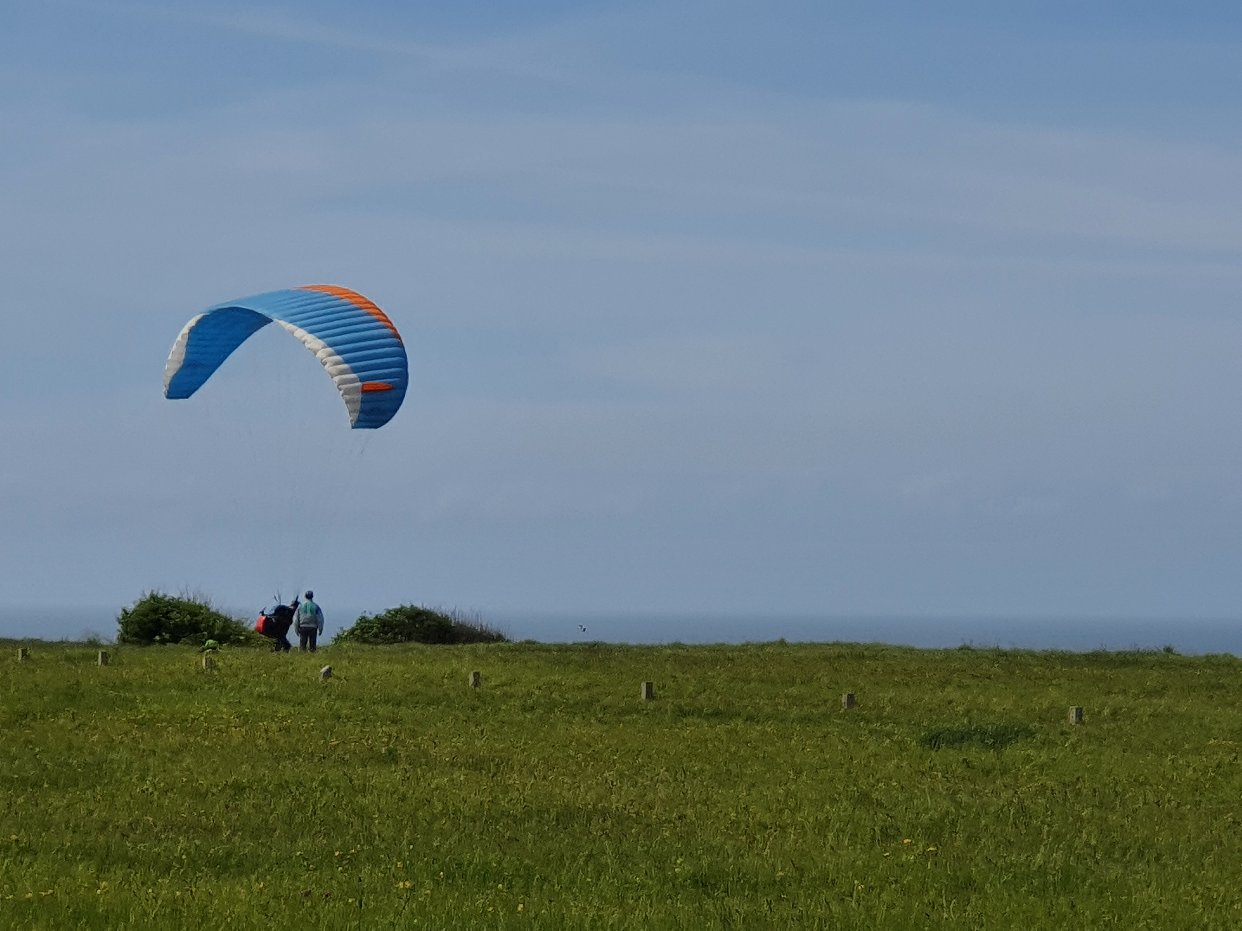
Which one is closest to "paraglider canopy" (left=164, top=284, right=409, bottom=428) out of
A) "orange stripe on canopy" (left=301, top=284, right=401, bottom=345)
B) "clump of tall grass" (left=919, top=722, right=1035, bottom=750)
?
"orange stripe on canopy" (left=301, top=284, right=401, bottom=345)

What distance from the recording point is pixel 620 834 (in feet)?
62.2

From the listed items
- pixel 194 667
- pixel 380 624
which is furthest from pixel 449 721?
pixel 380 624

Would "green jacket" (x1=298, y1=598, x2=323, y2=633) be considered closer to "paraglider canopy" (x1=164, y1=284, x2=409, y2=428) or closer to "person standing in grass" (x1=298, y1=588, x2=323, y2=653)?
"person standing in grass" (x1=298, y1=588, x2=323, y2=653)

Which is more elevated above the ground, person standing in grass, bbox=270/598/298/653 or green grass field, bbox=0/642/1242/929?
person standing in grass, bbox=270/598/298/653

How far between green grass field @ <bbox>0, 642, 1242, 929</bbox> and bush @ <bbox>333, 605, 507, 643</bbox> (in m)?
10.6

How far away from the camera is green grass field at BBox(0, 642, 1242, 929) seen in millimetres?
14883

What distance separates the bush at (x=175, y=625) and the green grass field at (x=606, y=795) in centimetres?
684

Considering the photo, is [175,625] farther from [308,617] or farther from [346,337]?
[346,337]

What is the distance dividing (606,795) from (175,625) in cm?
2908

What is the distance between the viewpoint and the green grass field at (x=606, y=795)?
586 inches

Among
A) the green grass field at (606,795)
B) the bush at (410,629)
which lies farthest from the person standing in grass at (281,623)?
the green grass field at (606,795)

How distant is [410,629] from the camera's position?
51.8 m

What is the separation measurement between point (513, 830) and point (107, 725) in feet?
40.5

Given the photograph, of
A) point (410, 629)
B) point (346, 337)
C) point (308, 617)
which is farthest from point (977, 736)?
point (410, 629)
